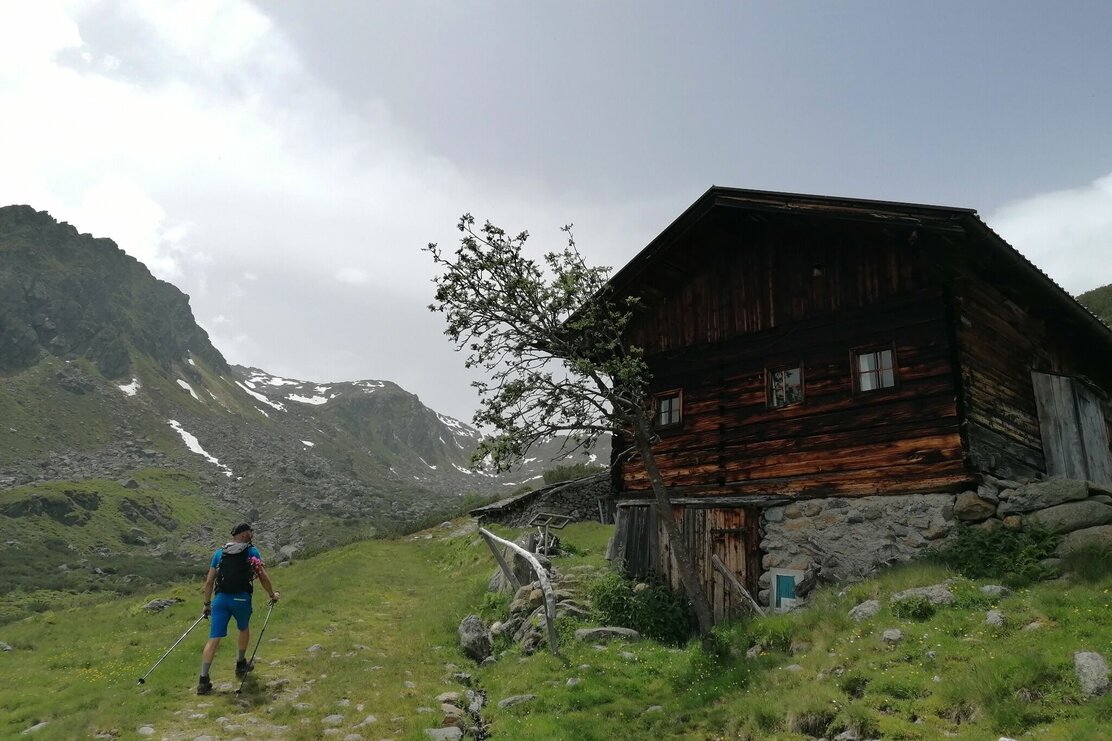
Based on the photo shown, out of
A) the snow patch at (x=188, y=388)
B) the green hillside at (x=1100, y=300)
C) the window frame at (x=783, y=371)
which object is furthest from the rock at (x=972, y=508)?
the snow patch at (x=188, y=388)

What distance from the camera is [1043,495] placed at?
1176 centimetres

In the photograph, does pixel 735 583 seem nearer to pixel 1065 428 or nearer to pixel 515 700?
pixel 515 700

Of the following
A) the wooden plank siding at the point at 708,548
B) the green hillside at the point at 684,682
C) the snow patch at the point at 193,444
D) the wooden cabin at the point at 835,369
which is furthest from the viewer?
the snow patch at the point at 193,444

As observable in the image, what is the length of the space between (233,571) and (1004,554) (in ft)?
42.8

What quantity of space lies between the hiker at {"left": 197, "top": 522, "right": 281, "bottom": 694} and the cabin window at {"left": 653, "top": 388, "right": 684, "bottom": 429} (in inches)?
410

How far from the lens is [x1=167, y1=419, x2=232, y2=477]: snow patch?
11464 centimetres

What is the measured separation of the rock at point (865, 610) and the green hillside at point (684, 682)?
0.18 m

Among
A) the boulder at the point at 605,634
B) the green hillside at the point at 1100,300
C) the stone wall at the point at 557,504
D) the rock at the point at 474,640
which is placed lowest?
the rock at the point at 474,640

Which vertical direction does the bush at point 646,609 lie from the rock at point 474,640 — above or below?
above

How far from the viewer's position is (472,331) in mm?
13336

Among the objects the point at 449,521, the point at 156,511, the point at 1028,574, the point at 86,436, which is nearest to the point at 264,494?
the point at 156,511

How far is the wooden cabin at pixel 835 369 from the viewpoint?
13383 millimetres

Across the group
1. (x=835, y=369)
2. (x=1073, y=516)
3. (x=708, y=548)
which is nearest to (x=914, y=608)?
(x=1073, y=516)

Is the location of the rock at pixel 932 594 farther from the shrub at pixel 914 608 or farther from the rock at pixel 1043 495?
the rock at pixel 1043 495
